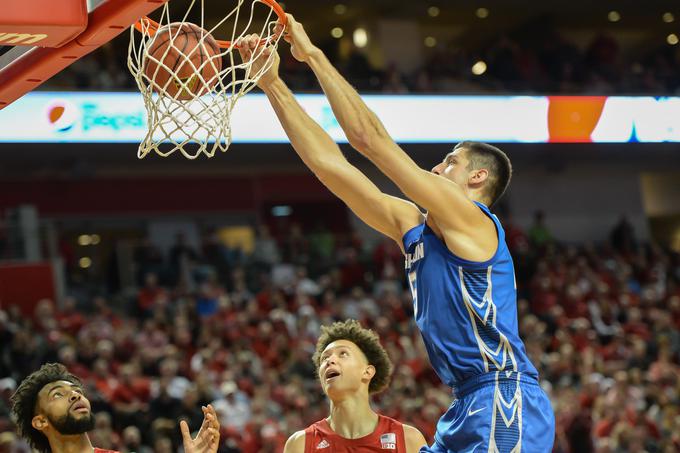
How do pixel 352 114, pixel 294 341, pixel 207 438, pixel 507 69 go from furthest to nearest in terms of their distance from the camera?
pixel 507 69, pixel 294 341, pixel 207 438, pixel 352 114

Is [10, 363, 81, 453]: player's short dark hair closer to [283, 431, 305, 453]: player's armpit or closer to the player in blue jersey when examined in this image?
[283, 431, 305, 453]: player's armpit

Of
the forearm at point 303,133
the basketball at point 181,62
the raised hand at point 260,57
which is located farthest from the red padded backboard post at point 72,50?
the forearm at point 303,133

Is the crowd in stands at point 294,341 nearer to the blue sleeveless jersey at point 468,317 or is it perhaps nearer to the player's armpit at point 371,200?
the player's armpit at point 371,200

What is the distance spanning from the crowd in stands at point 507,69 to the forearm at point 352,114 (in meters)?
10.9

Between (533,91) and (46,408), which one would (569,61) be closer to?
(533,91)

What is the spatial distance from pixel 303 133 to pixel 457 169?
0.59m

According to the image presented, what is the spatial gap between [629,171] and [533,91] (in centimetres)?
434

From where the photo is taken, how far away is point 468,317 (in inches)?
136

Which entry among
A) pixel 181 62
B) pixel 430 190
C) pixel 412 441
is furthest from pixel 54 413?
pixel 430 190

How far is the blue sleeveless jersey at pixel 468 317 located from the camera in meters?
3.46

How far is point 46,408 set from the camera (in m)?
4.84

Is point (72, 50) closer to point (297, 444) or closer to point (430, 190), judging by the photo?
point (430, 190)

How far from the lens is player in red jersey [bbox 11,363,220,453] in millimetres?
4754

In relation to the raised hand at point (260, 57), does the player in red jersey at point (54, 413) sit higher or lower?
lower
